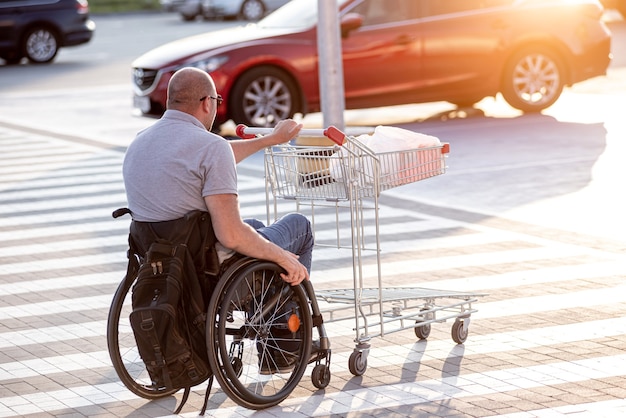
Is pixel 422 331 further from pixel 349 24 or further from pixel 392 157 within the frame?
pixel 349 24

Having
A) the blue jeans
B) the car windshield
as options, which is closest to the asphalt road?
the car windshield

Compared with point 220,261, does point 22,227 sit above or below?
below

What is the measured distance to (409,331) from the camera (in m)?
6.96

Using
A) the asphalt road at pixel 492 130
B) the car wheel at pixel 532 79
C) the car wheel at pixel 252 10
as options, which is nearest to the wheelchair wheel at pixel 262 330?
the asphalt road at pixel 492 130

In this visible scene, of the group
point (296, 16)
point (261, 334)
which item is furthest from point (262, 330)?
point (296, 16)

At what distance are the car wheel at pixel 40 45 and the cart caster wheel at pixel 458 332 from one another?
20874 millimetres

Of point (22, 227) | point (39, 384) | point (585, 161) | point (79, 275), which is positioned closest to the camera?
point (39, 384)

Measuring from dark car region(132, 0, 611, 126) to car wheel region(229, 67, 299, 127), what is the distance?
11 millimetres

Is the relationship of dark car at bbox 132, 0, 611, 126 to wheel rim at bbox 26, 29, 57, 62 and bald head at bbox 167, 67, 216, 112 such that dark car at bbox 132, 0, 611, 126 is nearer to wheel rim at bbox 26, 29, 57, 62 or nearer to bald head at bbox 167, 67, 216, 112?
bald head at bbox 167, 67, 216, 112

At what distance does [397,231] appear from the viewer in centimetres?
975

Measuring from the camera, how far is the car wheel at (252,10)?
37781 millimetres

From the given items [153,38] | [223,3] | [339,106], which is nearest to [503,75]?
[339,106]

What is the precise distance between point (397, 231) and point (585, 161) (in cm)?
337

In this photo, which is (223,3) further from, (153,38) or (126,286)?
(126,286)
